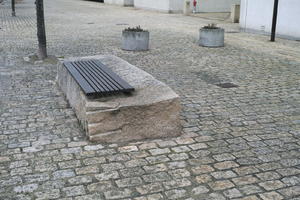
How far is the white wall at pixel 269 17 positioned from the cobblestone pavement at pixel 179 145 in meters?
5.03

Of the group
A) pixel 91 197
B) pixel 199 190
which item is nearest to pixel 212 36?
pixel 199 190

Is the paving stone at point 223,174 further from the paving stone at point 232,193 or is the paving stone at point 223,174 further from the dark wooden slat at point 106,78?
the dark wooden slat at point 106,78

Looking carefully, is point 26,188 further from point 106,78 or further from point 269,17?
point 269,17

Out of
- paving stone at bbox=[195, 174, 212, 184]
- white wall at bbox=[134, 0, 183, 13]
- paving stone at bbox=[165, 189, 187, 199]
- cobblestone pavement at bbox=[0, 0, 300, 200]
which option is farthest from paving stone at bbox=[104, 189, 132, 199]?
white wall at bbox=[134, 0, 183, 13]

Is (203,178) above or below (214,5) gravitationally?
below

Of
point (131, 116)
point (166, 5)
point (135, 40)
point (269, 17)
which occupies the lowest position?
point (131, 116)

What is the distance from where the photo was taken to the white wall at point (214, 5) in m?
26.9

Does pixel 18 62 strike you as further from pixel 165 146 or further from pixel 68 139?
pixel 165 146

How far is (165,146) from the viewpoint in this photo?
5.10 m

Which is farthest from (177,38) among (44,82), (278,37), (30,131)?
(30,131)

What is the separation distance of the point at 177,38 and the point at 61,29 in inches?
203

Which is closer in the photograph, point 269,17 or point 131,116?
point 131,116

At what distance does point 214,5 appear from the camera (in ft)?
89.7

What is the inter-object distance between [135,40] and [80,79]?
6.08 meters
